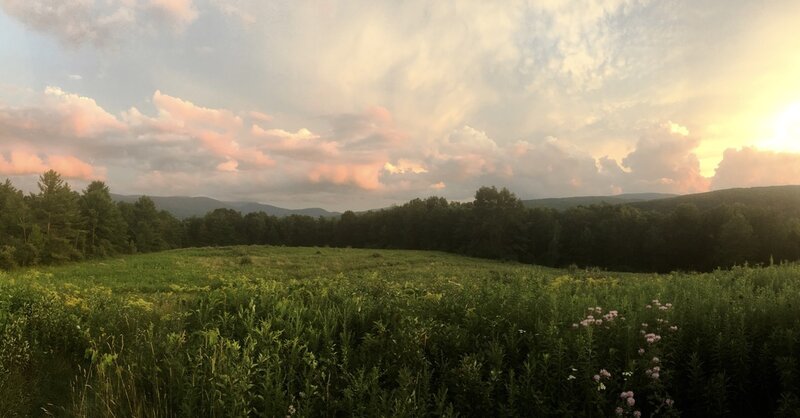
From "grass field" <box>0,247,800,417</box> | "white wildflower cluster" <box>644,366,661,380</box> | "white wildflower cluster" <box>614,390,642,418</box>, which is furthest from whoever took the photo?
"grass field" <box>0,247,800,417</box>

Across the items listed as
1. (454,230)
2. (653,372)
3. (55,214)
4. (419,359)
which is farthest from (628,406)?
(454,230)

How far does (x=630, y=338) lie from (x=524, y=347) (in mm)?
1204

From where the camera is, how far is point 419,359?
4844 mm

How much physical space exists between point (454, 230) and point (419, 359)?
87.1 m

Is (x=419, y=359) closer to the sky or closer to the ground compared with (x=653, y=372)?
closer to the ground

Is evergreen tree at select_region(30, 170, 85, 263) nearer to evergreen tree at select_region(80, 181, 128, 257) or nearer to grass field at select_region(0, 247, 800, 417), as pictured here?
evergreen tree at select_region(80, 181, 128, 257)

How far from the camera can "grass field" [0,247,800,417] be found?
4.16 m

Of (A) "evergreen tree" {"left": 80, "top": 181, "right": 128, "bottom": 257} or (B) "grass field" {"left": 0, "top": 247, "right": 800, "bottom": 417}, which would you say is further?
(A) "evergreen tree" {"left": 80, "top": 181, "right": 128, "bottom": 257}

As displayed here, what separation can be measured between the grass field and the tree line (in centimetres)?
3571

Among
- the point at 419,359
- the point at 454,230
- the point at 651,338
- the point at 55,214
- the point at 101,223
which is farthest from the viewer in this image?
the point at 454,230

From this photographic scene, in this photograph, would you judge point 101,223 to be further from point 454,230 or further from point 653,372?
point 653,372

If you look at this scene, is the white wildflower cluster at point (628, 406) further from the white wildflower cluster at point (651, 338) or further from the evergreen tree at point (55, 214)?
the evergreen tree at point (55, 214)

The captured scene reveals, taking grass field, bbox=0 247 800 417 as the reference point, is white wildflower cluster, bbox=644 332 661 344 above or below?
above

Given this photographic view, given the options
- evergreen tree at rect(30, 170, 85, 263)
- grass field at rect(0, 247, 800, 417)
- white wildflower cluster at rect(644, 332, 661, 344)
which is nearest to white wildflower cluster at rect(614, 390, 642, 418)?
grass field at rect(0, 247, 800, 417)
